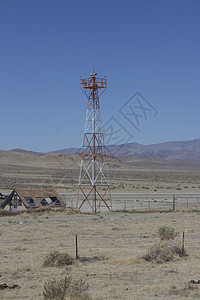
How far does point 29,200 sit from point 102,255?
15914 millimetres

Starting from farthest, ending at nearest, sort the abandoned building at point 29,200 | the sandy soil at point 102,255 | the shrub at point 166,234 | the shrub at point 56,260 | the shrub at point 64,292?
the abandoned building at point 29,200
the shrub at point 166,234
the shrub at point 56,260
the sandy soil at point 102,255
the shrub at point 64,292

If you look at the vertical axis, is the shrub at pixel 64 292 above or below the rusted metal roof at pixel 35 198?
below

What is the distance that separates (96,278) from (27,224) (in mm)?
13124

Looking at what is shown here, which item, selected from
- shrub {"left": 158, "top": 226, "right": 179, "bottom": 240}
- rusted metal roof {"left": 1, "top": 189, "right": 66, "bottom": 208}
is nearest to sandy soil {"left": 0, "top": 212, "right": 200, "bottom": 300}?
shrub {"left": 158, "top": 226, "right": 179, "bottom": 240}

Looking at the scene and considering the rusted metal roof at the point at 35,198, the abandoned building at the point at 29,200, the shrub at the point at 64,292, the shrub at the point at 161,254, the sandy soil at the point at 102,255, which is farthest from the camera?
the rusted metal roof at the point at 35,198

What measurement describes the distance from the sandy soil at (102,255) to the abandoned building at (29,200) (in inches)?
76.5

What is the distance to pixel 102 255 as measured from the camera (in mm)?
15305

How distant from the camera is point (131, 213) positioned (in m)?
31.1

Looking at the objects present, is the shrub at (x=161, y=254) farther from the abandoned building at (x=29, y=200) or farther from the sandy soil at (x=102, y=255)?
the abandoned building at (x=29, y=200)

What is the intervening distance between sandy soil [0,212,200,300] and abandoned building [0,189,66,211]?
76.5 inches

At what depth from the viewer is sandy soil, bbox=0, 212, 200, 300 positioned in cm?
1071

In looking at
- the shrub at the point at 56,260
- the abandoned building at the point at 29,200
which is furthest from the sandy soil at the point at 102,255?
the abandoned building at the point at 29,200

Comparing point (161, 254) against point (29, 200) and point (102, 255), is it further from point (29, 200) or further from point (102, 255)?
point (29, 200)

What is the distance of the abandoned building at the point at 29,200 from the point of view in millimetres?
29797
